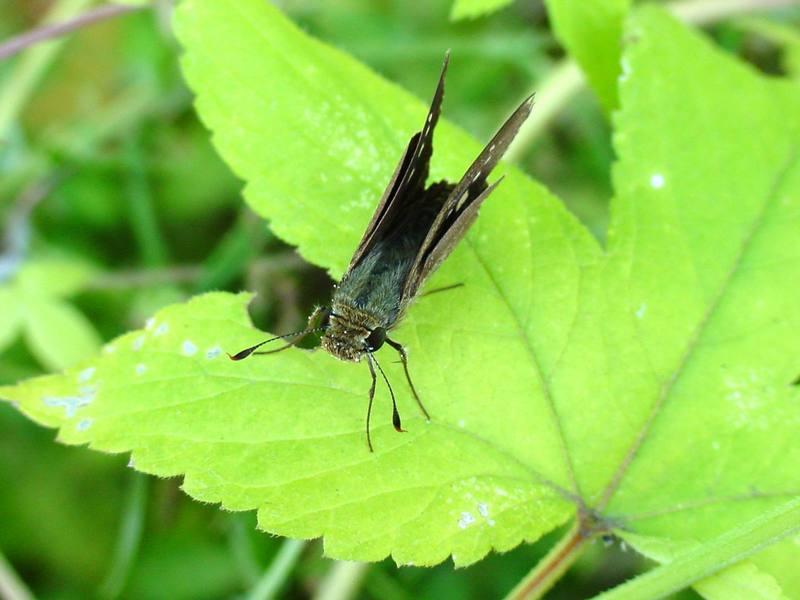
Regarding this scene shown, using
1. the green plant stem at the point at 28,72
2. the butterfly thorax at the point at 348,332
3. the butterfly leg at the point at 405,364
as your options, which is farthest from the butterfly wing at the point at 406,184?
the green plant stem at the point at 28,72

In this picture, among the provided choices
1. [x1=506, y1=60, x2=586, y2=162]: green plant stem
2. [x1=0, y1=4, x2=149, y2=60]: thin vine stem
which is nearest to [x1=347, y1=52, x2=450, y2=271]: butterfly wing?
[x1=506, y1=60, x2=586, y2=162]: green plant stem

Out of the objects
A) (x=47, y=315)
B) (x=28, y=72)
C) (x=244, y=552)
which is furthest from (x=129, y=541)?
(x=28, y=72)

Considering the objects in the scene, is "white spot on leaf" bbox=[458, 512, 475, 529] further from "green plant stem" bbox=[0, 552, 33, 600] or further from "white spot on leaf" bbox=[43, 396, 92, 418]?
"green plant stem" bbox=[0, 552, 33, 600]

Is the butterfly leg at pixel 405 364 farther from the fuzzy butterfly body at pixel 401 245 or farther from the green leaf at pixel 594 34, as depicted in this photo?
the green leaf at pixel 594 34

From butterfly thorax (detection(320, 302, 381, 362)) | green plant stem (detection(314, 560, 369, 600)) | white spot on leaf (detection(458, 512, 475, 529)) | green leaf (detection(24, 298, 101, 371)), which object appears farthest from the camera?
green leaf (detection(24, 298, 101, 371))

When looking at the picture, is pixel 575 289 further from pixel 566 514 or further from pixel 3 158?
pixel 3 158

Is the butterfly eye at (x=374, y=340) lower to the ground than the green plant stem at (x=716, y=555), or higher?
higher

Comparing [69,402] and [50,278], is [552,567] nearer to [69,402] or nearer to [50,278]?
[69,402]
